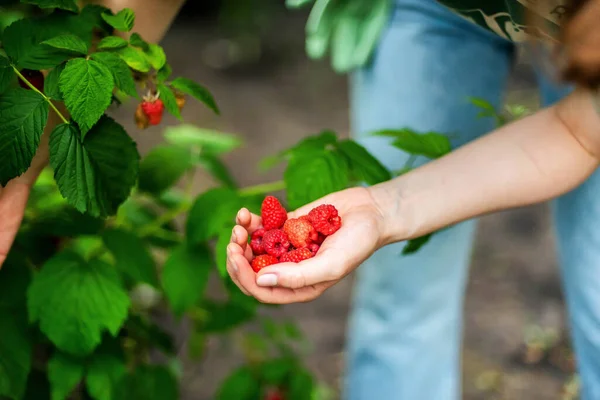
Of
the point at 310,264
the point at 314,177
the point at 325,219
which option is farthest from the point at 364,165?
the point at 310,264

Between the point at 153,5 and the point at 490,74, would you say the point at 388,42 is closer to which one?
the point at 490,74

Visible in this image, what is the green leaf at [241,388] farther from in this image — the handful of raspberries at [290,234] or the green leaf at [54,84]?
the green leaf at [54,84]

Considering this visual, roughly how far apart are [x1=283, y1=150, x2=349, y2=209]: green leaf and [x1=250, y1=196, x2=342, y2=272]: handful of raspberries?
4.0 inches

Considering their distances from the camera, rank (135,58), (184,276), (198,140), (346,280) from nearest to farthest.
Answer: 1. (135,58)
2. (184,276)
3. (198,140)
4. (346,280)

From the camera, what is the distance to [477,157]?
1054mm

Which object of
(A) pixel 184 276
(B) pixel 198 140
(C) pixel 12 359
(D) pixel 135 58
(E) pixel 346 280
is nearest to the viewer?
(D) pixel 135 58

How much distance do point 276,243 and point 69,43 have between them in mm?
380

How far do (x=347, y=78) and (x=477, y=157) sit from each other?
305 cm

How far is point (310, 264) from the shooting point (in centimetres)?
87

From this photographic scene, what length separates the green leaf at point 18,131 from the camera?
0.87 m

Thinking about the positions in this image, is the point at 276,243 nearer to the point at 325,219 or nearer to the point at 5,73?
the point at 325,219

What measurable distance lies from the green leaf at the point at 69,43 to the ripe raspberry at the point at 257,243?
34 cm

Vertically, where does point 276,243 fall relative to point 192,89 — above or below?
below

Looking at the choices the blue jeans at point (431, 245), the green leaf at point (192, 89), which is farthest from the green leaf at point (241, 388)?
the green leaf at point (192, 89)
